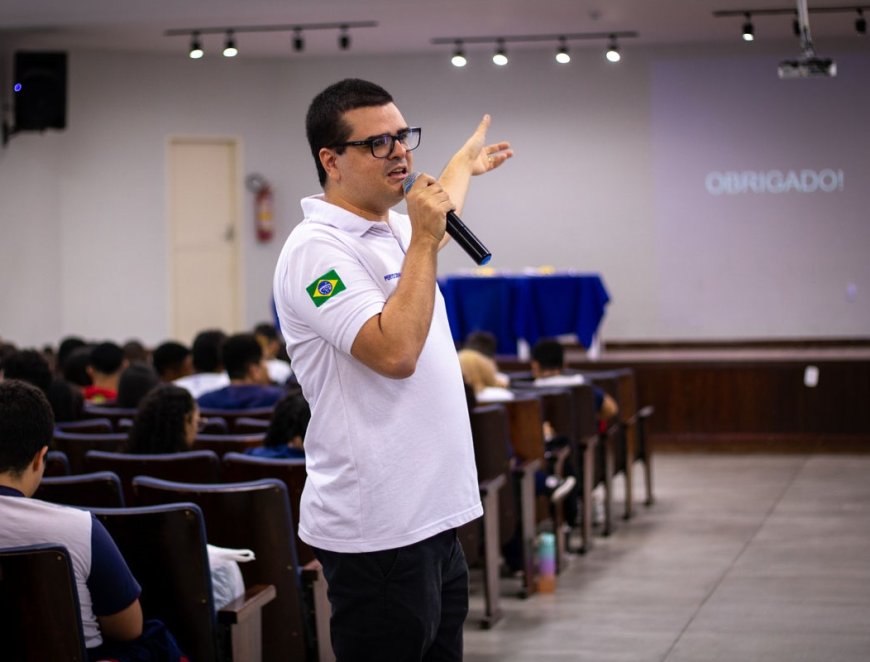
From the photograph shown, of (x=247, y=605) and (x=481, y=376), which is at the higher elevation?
(x=481, y=376)

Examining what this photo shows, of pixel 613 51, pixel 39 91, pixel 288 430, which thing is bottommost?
pixel 288 430

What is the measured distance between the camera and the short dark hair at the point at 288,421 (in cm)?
405

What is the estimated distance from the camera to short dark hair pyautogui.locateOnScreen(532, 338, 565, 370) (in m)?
6.87

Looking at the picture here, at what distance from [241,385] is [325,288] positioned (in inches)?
156

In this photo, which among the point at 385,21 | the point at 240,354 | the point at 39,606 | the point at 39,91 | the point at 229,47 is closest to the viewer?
the point at 39,606

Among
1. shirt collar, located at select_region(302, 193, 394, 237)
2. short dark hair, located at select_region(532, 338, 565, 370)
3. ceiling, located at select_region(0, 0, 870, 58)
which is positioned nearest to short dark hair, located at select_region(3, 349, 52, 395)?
short dark hair, located at select_region(532, 338, 565, 370)

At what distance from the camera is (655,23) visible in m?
11.2

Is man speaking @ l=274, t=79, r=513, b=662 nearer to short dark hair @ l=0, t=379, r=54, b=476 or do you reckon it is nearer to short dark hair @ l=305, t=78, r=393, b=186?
short dark hair @ l=305, t=78, r=393, b=186

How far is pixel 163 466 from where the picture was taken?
12.6 ft

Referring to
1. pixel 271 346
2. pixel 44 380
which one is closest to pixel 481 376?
pixel 44 380

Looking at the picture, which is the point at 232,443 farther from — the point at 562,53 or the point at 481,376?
the point at 562,53

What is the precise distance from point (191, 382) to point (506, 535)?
2.13 metres

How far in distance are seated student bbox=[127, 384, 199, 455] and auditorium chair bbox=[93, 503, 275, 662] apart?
1077 mm

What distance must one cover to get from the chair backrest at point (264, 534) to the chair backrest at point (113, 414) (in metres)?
2.24
